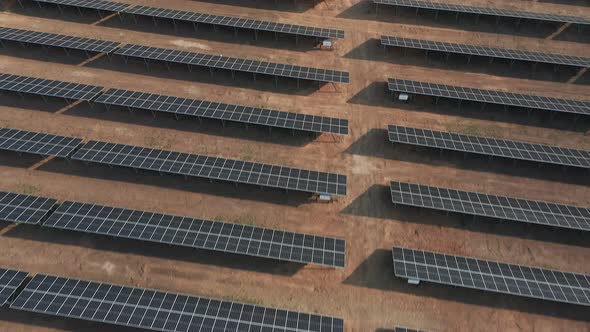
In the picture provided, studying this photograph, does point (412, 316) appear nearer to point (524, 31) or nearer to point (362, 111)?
point (362, 111)

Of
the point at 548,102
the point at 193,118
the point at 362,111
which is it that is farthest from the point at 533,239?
the point at 193,118

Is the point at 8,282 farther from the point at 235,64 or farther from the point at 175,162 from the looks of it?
the point at 235,64

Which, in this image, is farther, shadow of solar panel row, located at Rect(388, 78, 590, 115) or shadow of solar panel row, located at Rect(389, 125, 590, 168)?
shadow of solar panel row, located at Rect(388, 78, 590, 115)

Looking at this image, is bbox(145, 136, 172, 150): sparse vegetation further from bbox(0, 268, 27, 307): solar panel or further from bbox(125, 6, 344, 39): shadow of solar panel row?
bbox(125, 6, 344, 39): shadow of solar panel row

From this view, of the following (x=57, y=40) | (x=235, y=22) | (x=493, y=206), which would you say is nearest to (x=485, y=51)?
(x=493, y=206)

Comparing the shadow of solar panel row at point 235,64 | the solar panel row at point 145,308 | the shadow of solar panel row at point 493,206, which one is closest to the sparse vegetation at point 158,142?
the shadow of solar panel row at point 235,64

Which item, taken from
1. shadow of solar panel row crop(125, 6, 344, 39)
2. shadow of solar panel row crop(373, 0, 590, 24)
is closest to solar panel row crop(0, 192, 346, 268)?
shadow of solar panel row crop(125, 6, 344, 39)
